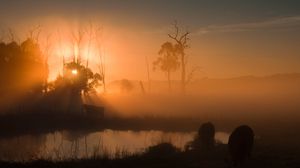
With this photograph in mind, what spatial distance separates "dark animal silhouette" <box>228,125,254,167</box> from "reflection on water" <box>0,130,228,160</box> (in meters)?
7.07

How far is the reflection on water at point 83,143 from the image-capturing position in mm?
27672

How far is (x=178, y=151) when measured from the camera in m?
27.8

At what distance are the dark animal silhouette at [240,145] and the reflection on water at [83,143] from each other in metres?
7.07

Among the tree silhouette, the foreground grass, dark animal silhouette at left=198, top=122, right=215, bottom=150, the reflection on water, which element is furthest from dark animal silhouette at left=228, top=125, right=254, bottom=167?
the tree silhouette

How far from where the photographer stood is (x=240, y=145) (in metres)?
22.0

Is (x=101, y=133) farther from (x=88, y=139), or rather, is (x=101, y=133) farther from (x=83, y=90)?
(x=83, y=90)

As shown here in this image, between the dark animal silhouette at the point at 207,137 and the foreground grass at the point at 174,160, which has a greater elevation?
the dark animal silhouette at the point at 207,137

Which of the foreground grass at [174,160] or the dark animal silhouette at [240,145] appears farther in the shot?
the foreground grass at [174,160]

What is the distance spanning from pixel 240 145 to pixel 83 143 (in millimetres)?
15528

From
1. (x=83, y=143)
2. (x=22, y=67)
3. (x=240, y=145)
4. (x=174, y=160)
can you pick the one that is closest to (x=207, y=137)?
(x=174, y=160)

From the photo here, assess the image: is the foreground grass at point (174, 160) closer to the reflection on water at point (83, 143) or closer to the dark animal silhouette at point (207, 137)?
the dark animal silhouette at point (207, 137)

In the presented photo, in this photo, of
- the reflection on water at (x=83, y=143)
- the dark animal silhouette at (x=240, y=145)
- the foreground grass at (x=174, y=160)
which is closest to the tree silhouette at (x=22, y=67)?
the reflection on water at (x=83, y=143)

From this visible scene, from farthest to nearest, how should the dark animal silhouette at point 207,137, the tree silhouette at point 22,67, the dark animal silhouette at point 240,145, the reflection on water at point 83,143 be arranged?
the tree silhouette at point 22,67 < the dark animal silhouette at point 207,137 < the reflection on water at point 83,143 < the dark animal silhouette at point 240,145

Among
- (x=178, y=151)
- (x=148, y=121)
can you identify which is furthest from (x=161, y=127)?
(x=178, y=151)
